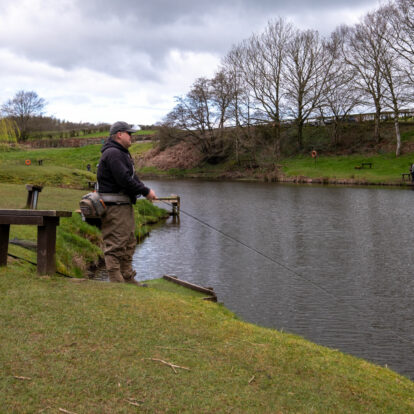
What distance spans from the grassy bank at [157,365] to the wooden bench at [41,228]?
0.81 metres

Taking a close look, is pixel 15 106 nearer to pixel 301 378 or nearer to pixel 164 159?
A: pixel 164 159

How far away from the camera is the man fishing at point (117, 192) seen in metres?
7.78

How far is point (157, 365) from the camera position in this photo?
4.62 m

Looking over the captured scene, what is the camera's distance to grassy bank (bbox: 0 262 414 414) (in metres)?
4.02

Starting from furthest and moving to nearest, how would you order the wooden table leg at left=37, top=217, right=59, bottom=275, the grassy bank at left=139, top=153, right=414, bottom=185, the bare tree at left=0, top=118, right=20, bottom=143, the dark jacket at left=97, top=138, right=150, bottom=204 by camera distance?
the grassy bank at left=139, top=153, right=414, bottom=185
the bare tree at left=0, top=118, right=20, bottom=143
the dark jacket at left=97, top=138, right=150, bottom=204
the wooden table leg at left=37, top=217, right=59, bottom=275

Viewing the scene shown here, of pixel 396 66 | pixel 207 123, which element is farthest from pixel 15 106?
pixel 396 66

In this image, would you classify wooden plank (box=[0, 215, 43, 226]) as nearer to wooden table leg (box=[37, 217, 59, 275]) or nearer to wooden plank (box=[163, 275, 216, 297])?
wooden table leg (box=[37, 217, 59, 275])

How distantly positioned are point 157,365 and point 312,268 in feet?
30.8

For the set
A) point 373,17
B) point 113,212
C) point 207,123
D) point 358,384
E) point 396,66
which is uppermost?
point 373,17

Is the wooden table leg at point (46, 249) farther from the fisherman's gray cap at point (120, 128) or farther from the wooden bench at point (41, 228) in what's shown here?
the fisherman's gray cap at point (120, 128)

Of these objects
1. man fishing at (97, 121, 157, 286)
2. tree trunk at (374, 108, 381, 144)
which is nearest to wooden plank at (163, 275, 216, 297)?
man fishing at (97, 121, 157, 286)

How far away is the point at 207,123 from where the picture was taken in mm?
63500

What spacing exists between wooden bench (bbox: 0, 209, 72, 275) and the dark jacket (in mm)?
883

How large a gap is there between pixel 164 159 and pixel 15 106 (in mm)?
51062
